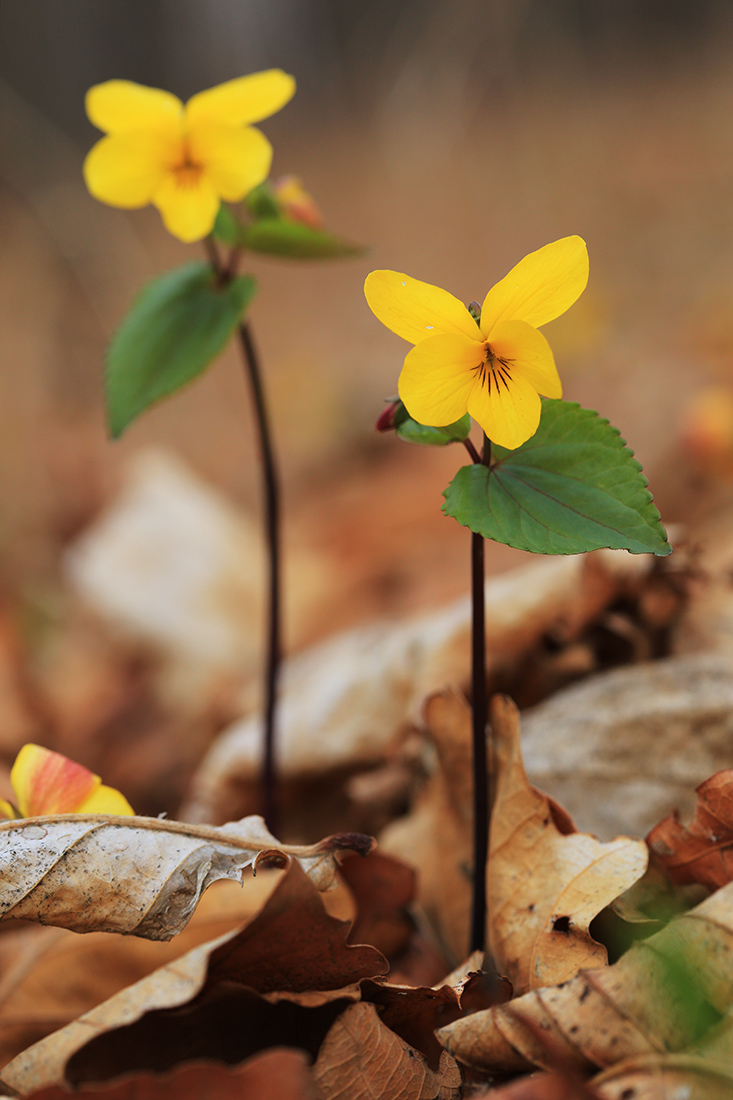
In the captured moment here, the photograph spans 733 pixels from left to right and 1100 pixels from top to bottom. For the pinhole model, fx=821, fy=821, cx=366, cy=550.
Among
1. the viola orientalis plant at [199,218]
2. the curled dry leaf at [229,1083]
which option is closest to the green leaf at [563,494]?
the curled dry leaf at [229,1083]

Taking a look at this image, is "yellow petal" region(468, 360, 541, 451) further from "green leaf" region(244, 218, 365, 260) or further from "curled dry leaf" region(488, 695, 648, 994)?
"green leaf" region(244, 218, 365, 260)

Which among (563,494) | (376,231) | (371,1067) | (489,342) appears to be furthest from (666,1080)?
(376,231)

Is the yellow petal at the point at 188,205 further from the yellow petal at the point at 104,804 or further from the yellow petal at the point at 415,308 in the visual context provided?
the yellow petal at the point at 104,804

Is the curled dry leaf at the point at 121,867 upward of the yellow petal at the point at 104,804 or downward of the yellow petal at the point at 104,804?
downward

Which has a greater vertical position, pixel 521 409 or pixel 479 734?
pixel 521 409

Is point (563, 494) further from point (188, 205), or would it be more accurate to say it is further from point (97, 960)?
point (97, 960)

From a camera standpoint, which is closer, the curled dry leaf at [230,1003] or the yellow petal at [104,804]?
the curled dry leaf at [230,1003]

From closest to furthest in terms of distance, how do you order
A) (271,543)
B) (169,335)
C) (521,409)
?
(521,409) < (169,335) < (271,543)
